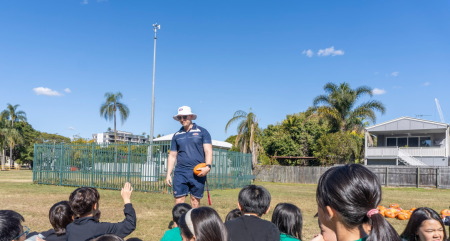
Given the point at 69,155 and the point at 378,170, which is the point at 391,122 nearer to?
the point at 378,170

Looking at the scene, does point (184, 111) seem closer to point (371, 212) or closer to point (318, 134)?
point (371, 212)

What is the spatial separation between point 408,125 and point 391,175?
22.8 ft

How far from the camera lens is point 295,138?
37.2 metres

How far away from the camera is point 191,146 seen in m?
6.07

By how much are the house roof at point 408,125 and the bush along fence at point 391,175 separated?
595 centimetres

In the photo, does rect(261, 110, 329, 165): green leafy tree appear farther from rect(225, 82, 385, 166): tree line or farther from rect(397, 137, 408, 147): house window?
rect(397, 137, 408, 147): house window

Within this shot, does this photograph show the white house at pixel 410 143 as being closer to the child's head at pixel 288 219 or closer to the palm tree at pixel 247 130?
the palm tree at pixel 247 130

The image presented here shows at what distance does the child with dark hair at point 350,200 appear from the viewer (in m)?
1.73

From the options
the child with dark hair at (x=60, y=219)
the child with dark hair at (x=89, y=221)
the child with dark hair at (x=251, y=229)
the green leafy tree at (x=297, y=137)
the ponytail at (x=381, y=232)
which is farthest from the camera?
the green leafy tree at (x=297, y=137)

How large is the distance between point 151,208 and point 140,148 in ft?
20.7

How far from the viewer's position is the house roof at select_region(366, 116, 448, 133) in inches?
1257

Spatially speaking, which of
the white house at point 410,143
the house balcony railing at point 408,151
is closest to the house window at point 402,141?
the white house at point 410,143

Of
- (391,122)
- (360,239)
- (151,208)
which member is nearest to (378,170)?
(391,122)

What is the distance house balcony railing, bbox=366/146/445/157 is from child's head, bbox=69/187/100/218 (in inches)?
1280
